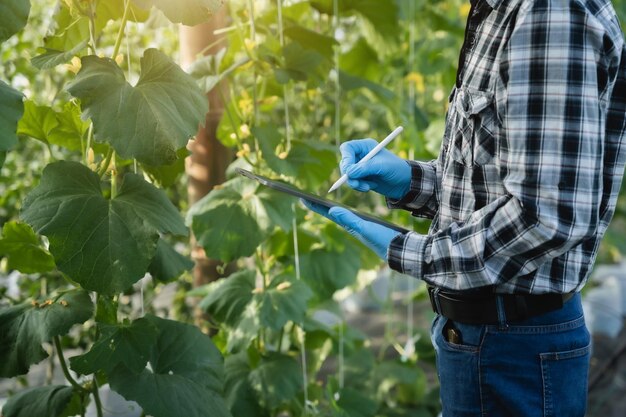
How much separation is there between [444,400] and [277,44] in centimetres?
105

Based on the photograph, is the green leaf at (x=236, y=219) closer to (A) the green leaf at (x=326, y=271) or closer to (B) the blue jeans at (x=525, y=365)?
(A) the green leaf at (x=326, y=271)

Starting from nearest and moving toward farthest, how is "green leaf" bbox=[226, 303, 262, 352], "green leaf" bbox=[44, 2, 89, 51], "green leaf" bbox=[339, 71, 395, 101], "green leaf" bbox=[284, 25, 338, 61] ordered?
"green leaf" bbox=[44, 2, 89, 51] → "green leaf" bbox=[226, 303, 262, 352] → "green leaf" bbox=[284, 25, 338, 61] → "green leaf" bbox=[339, 71, 395, 101]

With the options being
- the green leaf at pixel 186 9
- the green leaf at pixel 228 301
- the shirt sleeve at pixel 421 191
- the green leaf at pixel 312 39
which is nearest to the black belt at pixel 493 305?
the shirt sleeve at pixel 421 191

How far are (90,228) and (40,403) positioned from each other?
395 mm

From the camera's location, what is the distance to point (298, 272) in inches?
82.5

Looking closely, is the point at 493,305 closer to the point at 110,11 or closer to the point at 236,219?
the point at 236,219

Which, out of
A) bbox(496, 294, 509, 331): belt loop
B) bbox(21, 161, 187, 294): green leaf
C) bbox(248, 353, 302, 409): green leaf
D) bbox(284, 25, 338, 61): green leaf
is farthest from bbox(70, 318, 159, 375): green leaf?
bbox(284, 25, 338, 61): green leaf

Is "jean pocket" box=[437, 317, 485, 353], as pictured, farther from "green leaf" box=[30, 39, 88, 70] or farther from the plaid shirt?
"green leaf" box=[30, 39, 88, 70]

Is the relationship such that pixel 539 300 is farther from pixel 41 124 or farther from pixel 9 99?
pixel 41 124

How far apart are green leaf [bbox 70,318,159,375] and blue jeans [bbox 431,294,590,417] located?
56 centimetres

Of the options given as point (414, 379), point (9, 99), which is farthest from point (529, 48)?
point (414, 379)

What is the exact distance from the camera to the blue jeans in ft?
4.00

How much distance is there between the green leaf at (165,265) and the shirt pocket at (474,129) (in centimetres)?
65

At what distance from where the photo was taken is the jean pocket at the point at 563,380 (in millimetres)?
1224
